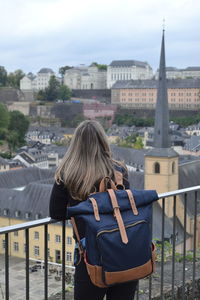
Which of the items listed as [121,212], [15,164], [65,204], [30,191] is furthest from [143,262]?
[15,164]

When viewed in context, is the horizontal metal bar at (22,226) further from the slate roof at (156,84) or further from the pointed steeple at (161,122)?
the slate roof at (156,84)

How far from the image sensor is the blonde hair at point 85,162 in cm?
301

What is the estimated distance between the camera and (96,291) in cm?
304

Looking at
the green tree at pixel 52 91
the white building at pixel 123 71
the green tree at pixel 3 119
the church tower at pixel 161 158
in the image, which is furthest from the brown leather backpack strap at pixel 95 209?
the white building at pixel 123 71

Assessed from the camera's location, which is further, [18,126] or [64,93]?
[64,93]

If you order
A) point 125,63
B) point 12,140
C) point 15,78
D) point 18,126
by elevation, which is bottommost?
point 12,140

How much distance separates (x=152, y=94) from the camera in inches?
3994

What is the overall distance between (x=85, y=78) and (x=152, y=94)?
36212mm

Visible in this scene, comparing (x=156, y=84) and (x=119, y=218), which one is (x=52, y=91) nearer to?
(x=156, y=84)

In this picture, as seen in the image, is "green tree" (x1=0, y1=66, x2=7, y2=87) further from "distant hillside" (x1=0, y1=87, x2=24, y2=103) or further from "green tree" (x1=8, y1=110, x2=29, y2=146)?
"green tree" (x1=8, y1=110, x2=29, y2=146)

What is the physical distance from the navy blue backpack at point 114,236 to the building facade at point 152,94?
309 ft

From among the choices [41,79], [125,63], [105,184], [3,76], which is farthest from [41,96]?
[105,184]

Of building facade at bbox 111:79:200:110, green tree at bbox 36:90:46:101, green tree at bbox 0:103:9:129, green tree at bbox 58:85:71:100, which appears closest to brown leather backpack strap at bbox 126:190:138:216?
green tree at bbox 0:103:9:129

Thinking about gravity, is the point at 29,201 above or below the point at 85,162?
below
